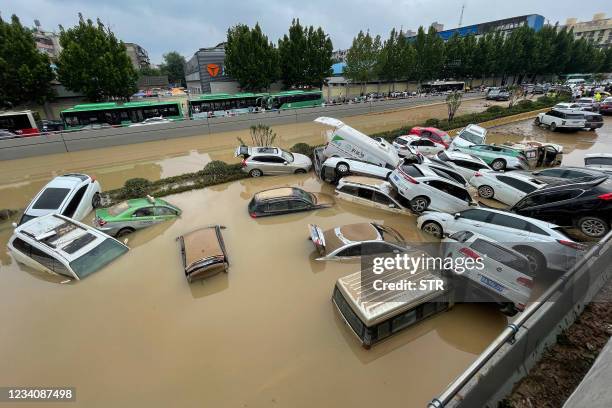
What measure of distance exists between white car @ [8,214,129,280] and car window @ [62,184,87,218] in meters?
1.41

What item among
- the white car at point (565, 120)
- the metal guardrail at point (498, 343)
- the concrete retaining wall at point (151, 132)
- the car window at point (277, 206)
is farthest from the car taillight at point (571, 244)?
the concrete retaining wall at point (151, 132)

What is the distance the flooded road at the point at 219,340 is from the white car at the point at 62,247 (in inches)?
13.4

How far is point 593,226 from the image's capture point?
802cm

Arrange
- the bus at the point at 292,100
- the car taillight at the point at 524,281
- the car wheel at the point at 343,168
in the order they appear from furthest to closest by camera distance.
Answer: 1. the bus at the point at 292,100
2. the car wheel at the point at 343,168
3. the car taillight at the point at 524,281

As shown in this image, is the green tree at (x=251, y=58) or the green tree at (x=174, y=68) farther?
the green tree at (x=174, y=68)

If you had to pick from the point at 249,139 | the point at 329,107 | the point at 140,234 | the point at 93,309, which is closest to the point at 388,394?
the point at 93,309

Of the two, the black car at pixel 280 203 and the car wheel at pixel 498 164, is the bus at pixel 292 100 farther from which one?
the black car at pixel 280 203

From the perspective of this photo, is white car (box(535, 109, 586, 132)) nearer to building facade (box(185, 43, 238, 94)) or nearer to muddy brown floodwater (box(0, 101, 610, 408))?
muddy brown floodwater (box(0, 101, 610, 408))

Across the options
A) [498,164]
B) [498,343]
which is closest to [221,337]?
[498,343]

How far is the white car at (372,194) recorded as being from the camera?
35.4 feet

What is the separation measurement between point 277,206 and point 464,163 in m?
9.33

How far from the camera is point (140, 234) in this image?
31.8ft

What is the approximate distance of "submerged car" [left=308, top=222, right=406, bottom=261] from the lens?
7.46m

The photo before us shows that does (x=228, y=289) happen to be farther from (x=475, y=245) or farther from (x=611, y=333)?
(x=611, y=333)
